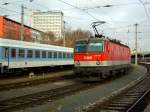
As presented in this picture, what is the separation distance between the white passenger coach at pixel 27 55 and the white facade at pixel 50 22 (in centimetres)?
4437

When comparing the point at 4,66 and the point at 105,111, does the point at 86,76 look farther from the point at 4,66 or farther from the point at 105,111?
the point at 105,111

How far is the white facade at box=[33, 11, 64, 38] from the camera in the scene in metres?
90.2

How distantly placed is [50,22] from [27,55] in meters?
67.0

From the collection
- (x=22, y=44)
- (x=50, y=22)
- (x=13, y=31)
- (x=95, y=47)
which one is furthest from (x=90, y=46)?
(x=50, y=22)

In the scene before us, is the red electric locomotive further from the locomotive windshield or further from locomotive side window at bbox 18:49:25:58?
locomotive side window at bbox 18:49:25:58

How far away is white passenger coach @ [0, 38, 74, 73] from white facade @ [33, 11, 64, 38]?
44368 millimetres

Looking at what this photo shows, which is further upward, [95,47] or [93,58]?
[95,47]

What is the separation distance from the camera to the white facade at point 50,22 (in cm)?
9019

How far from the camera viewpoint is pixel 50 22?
99125 mm

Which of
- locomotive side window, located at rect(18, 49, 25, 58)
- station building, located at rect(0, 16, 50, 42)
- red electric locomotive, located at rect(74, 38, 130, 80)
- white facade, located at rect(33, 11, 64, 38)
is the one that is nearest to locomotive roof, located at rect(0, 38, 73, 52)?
locomotive side window, located at rect(18, 49, 25, 58)

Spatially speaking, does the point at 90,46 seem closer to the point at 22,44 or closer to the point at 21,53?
the point at 21,53

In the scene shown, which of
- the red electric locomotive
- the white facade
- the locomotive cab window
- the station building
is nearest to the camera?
the red electric locomotive

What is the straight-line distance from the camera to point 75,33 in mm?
108625

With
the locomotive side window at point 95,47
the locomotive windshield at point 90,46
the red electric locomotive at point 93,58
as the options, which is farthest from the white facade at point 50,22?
the locomotive side window at point 95,47
